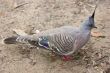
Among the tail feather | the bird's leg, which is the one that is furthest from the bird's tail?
the bird's leg

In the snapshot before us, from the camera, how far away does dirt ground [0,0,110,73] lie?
4387 mm

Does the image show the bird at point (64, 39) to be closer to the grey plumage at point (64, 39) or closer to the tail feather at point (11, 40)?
the grey plumage at point (64, 39)

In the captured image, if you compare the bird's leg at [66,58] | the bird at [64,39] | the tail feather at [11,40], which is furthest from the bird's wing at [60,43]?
the tail feather at [11,40]

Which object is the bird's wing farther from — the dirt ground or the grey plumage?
the dirt ground

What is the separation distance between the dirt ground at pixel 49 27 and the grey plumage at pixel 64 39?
223 mm

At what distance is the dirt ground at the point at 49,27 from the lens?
4387mm

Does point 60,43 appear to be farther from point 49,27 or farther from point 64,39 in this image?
point 49,27

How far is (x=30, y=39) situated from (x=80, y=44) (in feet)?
2.27

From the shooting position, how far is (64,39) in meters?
4.30

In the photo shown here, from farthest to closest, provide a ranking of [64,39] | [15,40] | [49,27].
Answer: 1. [49,27]
2. [15,40]
3. [64,39]

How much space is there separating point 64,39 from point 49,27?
82 cm

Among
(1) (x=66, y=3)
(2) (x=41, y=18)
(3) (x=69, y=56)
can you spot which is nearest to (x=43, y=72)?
(3) (x=69, y=56)

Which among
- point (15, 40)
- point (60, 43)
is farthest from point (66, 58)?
point (15, 40)

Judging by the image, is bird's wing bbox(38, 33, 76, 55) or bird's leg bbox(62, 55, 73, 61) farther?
bird's leg bbox(62, 55, 73, 61)
